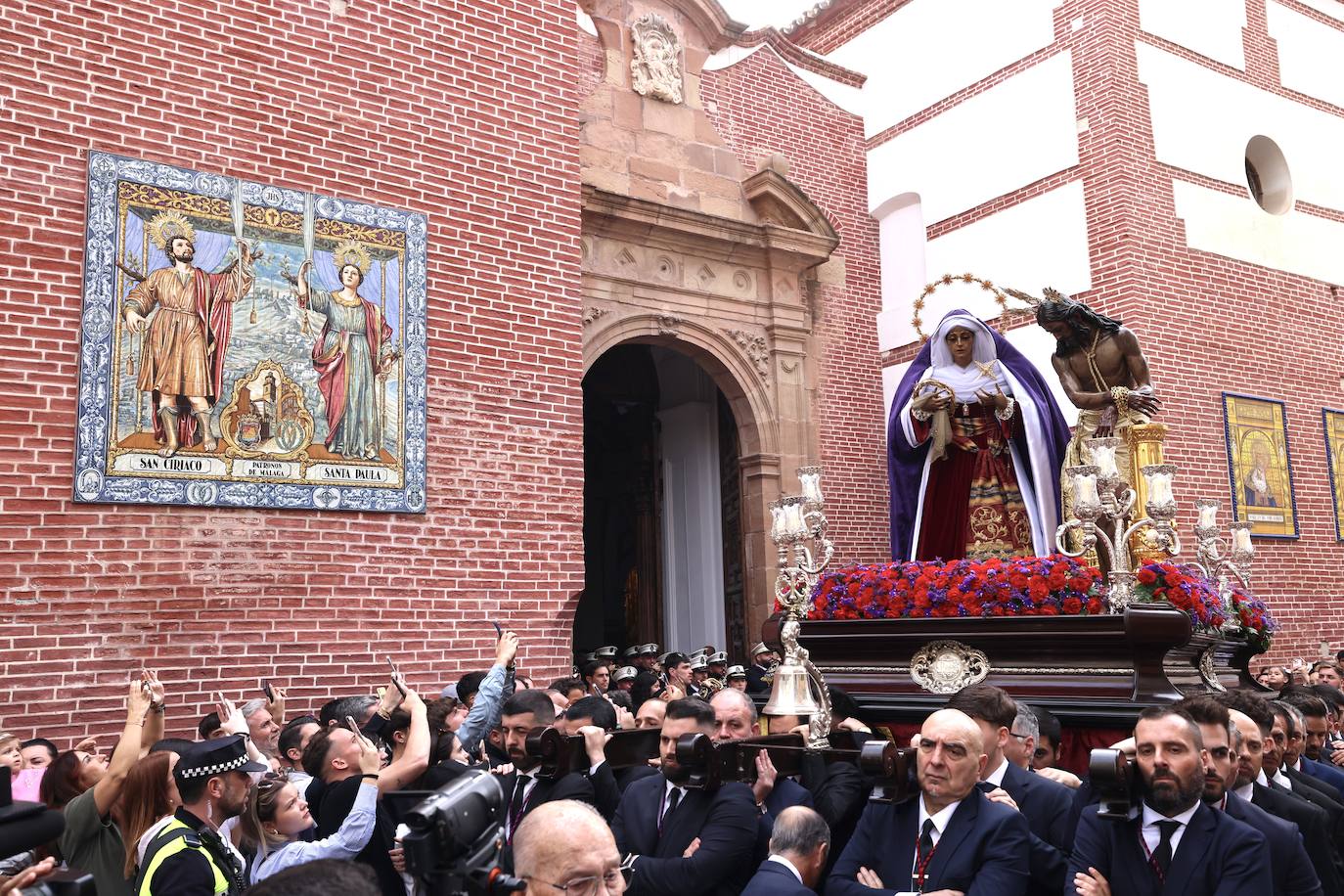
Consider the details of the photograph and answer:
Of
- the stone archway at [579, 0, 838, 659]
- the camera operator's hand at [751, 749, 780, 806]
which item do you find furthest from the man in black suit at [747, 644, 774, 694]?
the camera operator's hand at [751, 749, 780, 806]

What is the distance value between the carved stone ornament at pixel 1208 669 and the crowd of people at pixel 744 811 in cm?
216

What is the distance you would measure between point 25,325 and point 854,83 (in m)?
11.3

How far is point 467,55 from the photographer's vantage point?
9.47 metres

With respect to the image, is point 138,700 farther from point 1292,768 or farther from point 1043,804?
point 1292,768

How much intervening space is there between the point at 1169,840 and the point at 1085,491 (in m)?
3.63

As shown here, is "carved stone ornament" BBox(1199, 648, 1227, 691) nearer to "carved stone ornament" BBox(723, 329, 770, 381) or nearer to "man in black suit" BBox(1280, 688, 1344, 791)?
"man in black suit" BBox(1280, 688, 1344, 791)

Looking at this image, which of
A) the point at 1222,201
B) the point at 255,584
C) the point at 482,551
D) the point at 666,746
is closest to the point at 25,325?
the point at 255,584

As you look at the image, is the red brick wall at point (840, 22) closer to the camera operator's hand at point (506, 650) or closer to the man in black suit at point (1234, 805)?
the camera operator's hand at point (506, 650)

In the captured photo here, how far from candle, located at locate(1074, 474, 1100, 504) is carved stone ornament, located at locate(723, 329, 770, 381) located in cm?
695

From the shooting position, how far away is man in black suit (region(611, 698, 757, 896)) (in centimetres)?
394

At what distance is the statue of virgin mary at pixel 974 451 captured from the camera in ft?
29.6

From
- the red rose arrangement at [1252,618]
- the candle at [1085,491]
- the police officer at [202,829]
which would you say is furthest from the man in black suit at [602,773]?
the red rose arrangement at [1252,618]

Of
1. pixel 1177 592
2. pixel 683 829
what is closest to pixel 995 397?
pixel 1177 592

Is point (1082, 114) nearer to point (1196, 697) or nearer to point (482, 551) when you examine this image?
point (482, 551)
